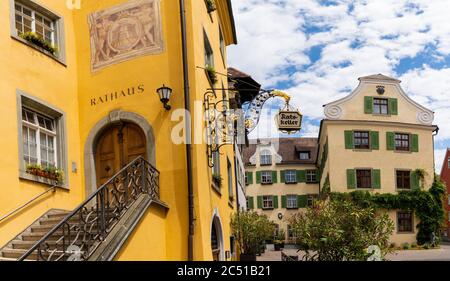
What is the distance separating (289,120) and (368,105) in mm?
21729

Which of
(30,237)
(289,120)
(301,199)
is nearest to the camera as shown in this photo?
(30,237)

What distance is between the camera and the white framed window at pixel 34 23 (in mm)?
9492

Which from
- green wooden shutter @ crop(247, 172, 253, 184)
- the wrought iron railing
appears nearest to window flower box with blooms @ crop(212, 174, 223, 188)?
the wrought iron railing

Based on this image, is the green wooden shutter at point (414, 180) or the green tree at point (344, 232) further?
the green wooden shutter at point (414, 180)

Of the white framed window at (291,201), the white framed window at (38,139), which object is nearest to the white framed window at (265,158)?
the white framed window at (291,201)

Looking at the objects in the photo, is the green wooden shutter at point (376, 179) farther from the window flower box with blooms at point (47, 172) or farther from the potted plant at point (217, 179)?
the window flower box with blooms at point (47, 172)

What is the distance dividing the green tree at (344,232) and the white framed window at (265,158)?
36.3 metres

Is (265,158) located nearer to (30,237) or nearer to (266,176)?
(266,176)

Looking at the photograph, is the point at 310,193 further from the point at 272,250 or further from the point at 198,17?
the point at 198,17

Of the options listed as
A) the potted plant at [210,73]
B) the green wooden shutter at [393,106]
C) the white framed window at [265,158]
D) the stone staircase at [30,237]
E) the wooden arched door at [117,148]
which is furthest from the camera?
the white framed window at [265,158]

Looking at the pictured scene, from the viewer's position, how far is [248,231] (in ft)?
52.5

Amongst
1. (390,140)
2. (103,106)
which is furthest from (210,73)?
(390,140)

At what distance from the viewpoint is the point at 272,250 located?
113ft
